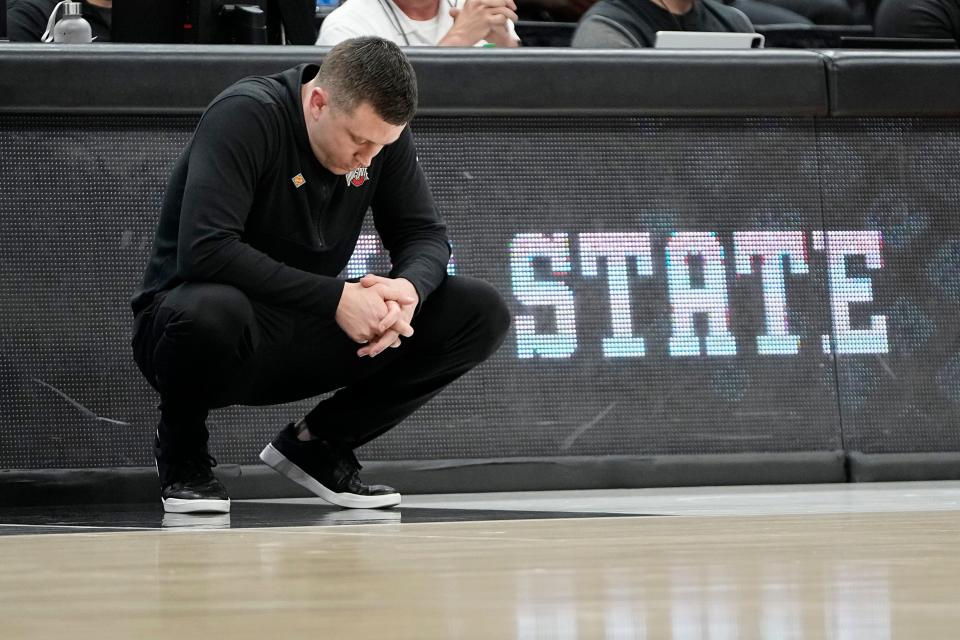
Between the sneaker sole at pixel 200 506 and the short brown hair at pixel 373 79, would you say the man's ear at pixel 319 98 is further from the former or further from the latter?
the sneaker sole at pixel 200 506

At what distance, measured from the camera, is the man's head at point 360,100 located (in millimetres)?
2412

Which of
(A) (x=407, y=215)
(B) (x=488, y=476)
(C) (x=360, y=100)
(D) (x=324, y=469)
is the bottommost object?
(B) (x=488, y=476)

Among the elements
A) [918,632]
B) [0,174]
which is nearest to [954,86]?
[0,174]

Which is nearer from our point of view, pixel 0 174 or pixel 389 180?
pixel 389 180

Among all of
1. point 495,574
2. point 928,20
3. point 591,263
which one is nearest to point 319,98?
point 591,263

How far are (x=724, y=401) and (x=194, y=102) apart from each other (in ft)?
4.32

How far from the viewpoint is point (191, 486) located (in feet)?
8.07

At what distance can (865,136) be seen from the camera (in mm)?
3201

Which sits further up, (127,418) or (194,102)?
(194,102)

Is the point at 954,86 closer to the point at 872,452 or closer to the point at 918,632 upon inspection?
the point at 872,452

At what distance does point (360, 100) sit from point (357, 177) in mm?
225

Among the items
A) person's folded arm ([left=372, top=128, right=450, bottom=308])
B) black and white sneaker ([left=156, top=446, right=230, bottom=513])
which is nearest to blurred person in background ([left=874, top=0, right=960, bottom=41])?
person's folded arm ([left=372, top=128, right=450, bottom=308])

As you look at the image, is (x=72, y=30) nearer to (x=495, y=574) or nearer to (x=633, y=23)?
(x=633, y=23)

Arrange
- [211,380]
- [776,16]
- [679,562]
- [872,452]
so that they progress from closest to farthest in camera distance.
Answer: [679,562], [211,380], [872,452], [776,16]
